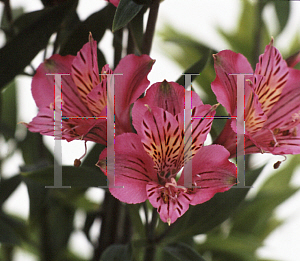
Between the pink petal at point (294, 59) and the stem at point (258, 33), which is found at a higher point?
the stem at point (258, 33)

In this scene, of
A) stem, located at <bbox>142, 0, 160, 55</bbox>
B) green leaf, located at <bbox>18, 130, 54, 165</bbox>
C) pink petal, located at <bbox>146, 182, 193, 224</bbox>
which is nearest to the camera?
pink petal, located at <bbox>146, 182, 193, 224</bbox>

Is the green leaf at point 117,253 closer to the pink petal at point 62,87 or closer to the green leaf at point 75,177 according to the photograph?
the green leaf at point 75,177

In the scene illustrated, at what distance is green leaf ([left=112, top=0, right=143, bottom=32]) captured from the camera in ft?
1.44

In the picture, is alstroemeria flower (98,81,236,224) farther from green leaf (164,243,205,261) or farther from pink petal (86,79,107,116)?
green leaf (164,243,205,261)

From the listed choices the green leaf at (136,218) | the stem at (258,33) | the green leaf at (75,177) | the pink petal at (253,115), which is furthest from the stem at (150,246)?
the stem at (258,33)

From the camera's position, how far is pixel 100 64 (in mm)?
583

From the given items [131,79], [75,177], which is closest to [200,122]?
[131,79]

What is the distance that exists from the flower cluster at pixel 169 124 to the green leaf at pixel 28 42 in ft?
0.24

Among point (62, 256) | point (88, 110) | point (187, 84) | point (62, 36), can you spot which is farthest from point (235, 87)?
point (62, 256)

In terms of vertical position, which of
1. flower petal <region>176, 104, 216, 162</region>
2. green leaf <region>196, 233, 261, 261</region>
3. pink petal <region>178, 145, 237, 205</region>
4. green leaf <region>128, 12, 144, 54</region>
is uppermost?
green leaf <region>128, 12, 144, 54</region>

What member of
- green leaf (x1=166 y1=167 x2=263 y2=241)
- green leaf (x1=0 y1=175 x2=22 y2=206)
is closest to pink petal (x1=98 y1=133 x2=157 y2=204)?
green leaf (x1=166 y1=167 x2=263 y2=241)

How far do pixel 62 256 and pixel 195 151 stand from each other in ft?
2.03

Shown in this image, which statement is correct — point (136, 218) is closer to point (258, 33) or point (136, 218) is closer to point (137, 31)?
point (137, 31)

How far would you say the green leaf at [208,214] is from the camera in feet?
2.07
